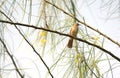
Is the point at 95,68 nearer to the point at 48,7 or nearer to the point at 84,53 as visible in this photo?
the point at 84,53

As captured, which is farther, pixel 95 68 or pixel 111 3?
pixel 111 3

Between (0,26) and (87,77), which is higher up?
(0,26)

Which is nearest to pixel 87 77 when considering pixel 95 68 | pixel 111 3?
pixel 95 68

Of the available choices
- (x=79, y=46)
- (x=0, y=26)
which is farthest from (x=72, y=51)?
(x=0, y=26)

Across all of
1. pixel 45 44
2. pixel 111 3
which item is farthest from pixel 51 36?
pixel 111 3

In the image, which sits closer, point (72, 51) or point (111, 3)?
point (72, 51)

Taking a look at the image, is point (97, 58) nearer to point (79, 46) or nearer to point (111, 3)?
point (79, 46)

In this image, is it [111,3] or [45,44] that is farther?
[111,3]

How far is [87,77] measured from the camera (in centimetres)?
48

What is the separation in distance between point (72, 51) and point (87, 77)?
0.07 m

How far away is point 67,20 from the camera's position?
52 cm

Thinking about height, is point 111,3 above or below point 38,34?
above

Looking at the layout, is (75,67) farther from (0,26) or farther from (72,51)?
(0,26)

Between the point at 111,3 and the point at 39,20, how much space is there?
0.26m
